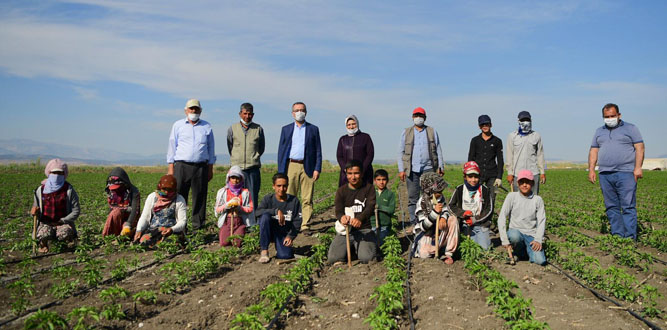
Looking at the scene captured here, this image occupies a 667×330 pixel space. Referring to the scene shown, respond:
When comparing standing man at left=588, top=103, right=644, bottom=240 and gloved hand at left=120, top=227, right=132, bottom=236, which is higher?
standing man at left=588, top=103, right=644, bottom=240

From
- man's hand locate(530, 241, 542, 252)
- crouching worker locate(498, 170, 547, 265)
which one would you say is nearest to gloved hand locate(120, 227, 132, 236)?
crouching worker locate(498, 170, 547, 265)

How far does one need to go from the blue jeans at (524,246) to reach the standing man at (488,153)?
58.5 inches

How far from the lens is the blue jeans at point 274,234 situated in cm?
607

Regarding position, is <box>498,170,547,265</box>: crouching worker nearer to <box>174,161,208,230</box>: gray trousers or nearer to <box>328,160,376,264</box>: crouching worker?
<box>328,160,376,264</box>: crouching worker

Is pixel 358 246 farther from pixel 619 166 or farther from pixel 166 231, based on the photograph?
pixel 619 166

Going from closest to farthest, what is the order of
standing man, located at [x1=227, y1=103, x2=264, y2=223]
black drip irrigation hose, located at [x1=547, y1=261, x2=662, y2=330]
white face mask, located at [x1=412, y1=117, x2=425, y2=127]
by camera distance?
black drip irrigation hose, located at [x1=547, y1=261, x2=662, y2=330], white face mask, located at [x1=412, y1=117, x2=425, y2=127], standing man, located at [x1=227, y1=103, x2=264, y2=223]

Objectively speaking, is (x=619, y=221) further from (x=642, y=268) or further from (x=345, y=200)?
(x=345, y=200)

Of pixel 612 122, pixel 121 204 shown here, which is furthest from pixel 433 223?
pixel 121 204

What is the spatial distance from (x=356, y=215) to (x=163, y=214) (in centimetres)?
299

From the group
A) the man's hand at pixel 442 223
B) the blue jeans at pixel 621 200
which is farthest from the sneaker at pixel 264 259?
the blue jeans at pixel 621 200

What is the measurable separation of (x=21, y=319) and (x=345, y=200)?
12.7 feet

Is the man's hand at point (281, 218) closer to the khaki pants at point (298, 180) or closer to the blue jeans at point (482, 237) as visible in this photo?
the khaki pants at point (298, 180)

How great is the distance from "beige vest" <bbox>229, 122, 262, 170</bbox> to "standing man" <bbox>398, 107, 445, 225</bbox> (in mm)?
2609

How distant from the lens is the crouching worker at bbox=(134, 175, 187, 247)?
6.55m
